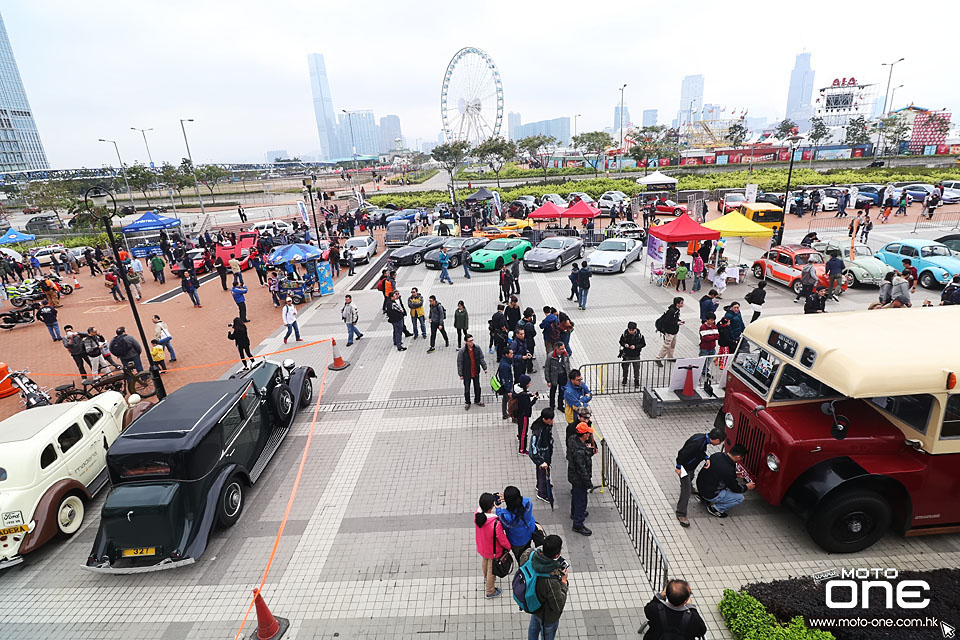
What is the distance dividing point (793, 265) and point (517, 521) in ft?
53.0

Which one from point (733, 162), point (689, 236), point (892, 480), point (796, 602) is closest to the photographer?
point (796, 602)

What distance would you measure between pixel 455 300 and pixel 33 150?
173m

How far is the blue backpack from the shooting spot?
4.43 m

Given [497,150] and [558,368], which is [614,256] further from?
[497,150]

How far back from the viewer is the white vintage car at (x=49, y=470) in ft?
21.8

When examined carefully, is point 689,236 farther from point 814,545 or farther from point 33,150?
point 33,150

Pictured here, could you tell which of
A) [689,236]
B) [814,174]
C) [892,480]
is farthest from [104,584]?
[814,174]

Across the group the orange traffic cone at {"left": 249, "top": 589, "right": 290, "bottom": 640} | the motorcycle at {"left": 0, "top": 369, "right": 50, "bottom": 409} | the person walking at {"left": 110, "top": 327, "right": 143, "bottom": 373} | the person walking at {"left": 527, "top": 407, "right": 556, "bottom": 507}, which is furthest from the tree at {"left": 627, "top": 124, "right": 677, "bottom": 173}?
Answer: the orange traffic cone at {"left": 249, "top": 589, "right": 290, "bottom": 640}

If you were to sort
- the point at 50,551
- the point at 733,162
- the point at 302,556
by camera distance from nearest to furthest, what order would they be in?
the point at 302,556 < the point at 50,551 < the point at 733,162

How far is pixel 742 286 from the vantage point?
18062 millimetres

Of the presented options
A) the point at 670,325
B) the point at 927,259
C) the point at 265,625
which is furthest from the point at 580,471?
the point at 927,259

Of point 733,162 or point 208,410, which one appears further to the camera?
point 733,162

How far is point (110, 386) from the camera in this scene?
37.5 feet

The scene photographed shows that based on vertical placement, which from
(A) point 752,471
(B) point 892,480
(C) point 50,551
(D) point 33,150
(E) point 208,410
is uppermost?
(D) point 33,150
